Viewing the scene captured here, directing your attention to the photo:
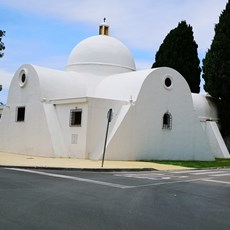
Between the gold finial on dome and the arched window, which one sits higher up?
the gold finial on dome

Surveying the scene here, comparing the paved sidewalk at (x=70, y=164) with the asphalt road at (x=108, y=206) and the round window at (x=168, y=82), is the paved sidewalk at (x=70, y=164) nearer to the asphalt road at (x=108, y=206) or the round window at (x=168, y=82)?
the asphalt road at (x=108, y=206)

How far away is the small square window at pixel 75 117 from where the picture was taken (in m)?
22.7

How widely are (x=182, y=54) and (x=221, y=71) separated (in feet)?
21.9

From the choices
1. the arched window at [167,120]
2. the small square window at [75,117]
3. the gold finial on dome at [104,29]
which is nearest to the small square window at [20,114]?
the small square window at [75,117]

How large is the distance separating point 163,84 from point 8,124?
432 inches

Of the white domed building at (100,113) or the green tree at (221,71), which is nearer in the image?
the white domed building at (100,113)

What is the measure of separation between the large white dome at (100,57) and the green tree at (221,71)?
24.9 feet

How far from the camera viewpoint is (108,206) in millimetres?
7375

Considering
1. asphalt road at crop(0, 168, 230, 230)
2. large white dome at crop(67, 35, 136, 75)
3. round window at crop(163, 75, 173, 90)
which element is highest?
large white dome at crop(67, 35, 136, 75)

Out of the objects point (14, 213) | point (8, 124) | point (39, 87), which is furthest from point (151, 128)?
point (14, 213)

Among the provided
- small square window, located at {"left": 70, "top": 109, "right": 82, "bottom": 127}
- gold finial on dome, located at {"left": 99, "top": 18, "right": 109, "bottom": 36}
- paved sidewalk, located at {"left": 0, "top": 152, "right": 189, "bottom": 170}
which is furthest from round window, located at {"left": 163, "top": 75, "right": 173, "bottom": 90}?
gold finial on dome, located at {"left": 99, "top": 18, "right": 109, "bottom": 36}

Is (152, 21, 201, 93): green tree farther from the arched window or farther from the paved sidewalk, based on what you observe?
the paved sidewalk

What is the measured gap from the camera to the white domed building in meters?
22.4

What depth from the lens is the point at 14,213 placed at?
6.27 metres
